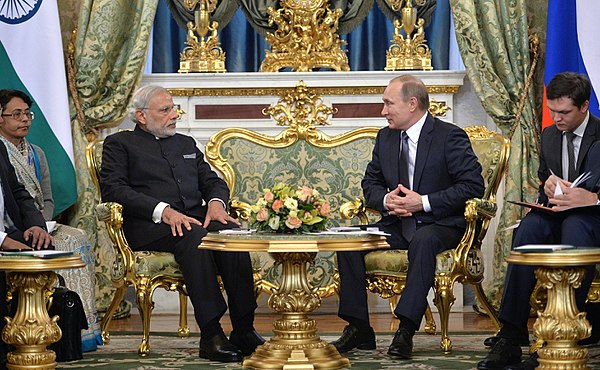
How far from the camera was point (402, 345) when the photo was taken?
4512 millimetres

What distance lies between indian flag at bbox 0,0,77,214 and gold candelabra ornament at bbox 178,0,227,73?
0.90 meters

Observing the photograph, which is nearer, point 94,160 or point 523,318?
point 523,318

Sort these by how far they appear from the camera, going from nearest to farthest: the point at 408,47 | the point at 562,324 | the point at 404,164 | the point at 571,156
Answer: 1. the point at 562,324
2. the point at 571,156
3. the point at 404,164
4. the point at 408,47

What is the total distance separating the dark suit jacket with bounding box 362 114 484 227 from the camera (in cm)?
485

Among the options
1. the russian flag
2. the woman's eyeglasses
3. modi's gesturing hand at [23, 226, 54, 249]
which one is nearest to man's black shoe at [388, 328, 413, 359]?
modi's gesturing hand at [23, 226, 54, 249]

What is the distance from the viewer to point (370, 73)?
21.2 ft

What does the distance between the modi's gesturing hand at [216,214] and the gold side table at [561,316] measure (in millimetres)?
1605

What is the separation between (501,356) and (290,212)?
103cm

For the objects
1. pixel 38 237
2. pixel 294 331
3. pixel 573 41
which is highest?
pixel 573 41

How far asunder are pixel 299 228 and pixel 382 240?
0.36 m

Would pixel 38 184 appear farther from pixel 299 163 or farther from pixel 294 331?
pixel 294 331

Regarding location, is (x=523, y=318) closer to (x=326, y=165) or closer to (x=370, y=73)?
(x=326, y=165)

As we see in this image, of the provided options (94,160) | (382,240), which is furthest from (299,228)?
(94,160)

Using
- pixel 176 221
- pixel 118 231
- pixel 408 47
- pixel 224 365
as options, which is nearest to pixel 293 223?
pixel 224 365
